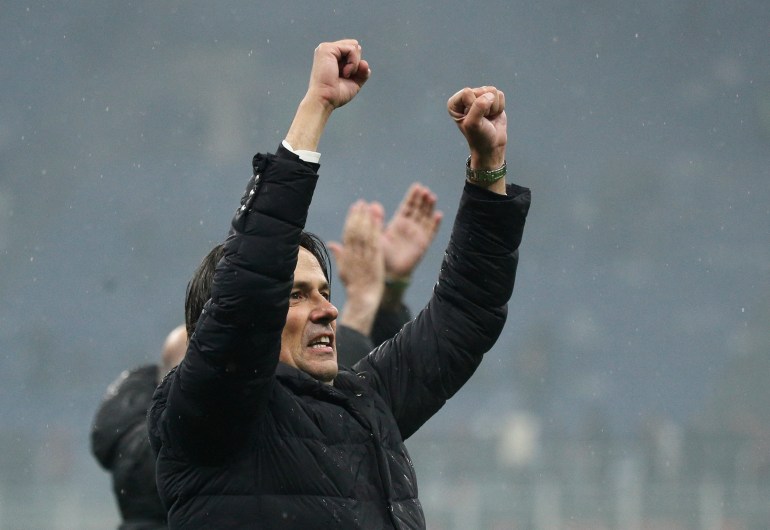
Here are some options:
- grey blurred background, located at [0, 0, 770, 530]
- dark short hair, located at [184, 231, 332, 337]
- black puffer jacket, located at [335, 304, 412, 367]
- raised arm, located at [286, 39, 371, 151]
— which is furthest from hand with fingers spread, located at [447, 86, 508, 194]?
grey blurred background, located at [0, 0, 770, 530]

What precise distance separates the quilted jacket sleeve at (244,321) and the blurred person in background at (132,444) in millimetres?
1016

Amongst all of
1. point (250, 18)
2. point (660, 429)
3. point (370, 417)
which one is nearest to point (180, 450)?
point (370, 417)

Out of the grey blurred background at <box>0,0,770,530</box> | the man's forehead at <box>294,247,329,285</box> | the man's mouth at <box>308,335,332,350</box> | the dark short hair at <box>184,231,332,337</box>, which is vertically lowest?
the man's mouth at <box>308,335,332,350</box>

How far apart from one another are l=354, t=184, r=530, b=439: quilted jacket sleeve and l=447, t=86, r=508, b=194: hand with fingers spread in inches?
2.1

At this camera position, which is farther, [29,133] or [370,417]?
[29,133]

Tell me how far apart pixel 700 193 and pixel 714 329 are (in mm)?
2382

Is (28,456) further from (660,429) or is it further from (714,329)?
(714,329)

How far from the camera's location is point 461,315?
6.79 feet

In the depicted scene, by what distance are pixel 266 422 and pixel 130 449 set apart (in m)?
1.14

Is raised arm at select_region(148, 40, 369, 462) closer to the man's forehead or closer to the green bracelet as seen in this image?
the man's forehead

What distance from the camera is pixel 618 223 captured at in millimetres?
20797

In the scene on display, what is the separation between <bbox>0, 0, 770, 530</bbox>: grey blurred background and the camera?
18922 mm

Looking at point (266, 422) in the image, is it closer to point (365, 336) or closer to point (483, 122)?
point (483, 122)

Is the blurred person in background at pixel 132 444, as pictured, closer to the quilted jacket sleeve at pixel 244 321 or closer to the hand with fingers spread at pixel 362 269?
the hand with fingers spread at pixel 362 269
